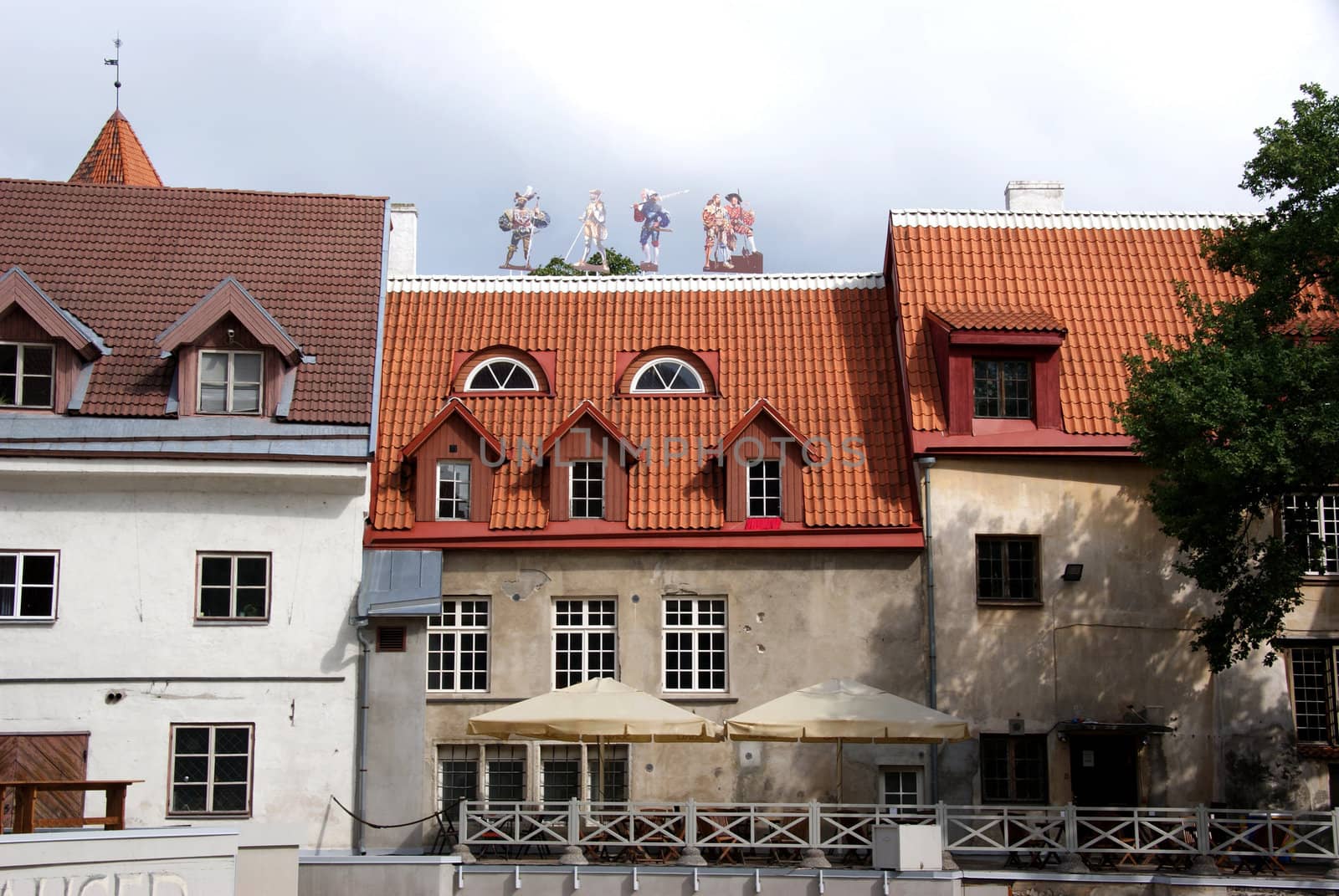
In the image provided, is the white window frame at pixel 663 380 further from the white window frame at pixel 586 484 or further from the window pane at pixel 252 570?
the window pane at pixel 252 570

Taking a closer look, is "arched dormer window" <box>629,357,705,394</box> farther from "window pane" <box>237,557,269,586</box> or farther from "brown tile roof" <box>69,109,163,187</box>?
"brown tile roof" <box>69,109,163,187</box>

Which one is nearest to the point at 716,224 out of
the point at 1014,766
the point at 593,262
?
the point at 593,262

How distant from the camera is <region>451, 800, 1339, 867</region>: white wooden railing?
23312 millimetres

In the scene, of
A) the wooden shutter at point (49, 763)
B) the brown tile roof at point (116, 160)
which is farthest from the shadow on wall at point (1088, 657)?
the brown tile roof at point (116, 160)

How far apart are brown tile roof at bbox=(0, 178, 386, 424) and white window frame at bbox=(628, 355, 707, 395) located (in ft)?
16.9

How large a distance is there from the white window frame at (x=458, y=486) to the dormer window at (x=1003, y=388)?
9.24 m

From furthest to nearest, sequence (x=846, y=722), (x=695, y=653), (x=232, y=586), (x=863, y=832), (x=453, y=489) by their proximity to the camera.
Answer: (x=453, y=489), (x=695, y=653), (x=232, y=586), (x=863, y=832), (x=846, y=722)

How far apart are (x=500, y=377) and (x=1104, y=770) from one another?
13.3 meters

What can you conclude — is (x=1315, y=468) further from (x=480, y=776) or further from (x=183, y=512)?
(x=183, y=512)

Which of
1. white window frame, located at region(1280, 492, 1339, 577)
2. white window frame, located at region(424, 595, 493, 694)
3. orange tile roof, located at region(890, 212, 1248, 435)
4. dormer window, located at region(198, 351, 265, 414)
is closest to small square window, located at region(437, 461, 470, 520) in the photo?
white window frame, located at region(424, 595, 493, 694)

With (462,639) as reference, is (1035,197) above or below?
above

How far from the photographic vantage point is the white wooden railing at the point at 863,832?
76.5 feet

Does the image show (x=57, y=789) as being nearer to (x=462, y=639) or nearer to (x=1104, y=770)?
(x=462, y=639)

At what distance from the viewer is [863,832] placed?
2472 centimetres
